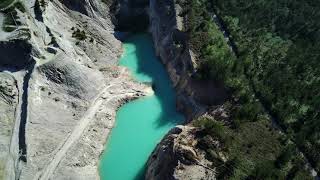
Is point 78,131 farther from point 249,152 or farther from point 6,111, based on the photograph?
point 249,152

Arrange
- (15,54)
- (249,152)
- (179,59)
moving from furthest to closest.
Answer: (179,59)
(15,54)
(249,152)

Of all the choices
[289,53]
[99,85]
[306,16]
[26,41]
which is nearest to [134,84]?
[99,85]

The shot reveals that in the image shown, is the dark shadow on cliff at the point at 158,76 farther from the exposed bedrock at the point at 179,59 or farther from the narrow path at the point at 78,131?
the narrow path at the point at 78,131

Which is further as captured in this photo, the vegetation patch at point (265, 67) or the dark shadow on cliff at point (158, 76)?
the dark shadow on cliff at point (158, 76)

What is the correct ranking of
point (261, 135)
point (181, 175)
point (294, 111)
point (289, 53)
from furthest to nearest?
point (289, 53) < point (294, 111) < point (261, 135) < point (181, 175)

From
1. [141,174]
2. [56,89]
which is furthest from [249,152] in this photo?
[56,89]

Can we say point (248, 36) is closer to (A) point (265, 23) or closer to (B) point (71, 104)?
(A) point (265, 23)

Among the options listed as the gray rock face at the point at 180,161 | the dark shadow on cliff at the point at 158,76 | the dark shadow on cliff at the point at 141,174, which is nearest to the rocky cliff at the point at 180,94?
the gray rock face at the point at 180,161
